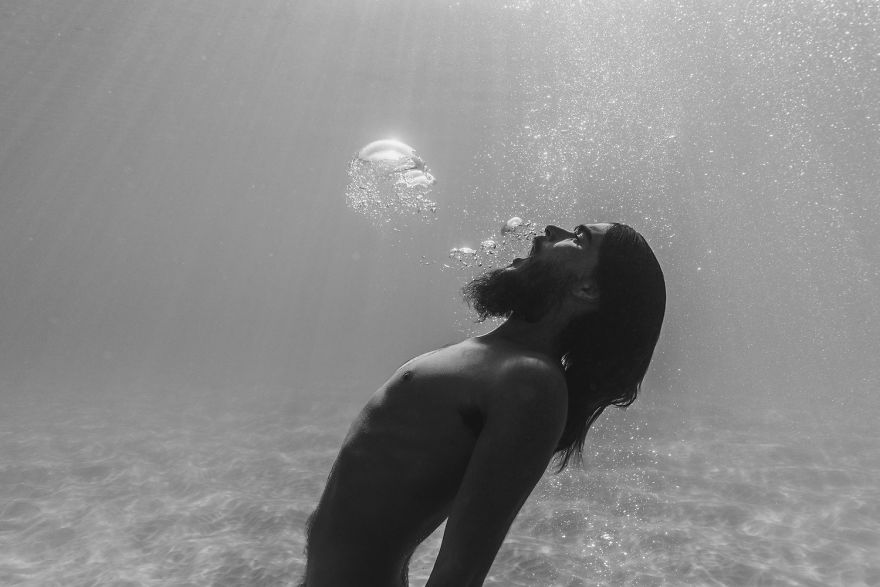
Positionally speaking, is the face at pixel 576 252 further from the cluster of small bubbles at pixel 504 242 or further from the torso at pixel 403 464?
the torso at pixel 403 464

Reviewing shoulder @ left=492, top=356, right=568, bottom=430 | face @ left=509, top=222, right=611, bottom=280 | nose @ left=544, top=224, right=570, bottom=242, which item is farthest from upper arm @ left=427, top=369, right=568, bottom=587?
nose @ left=544, top=224, right=570, bottom=242

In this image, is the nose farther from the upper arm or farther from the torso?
the upper arm

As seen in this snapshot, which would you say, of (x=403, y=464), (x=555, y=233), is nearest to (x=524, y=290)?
(x=555, y=233)

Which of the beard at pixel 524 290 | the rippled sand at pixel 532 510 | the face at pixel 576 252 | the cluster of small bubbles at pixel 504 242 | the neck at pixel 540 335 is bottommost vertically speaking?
the rippled sand at pixel 532 510

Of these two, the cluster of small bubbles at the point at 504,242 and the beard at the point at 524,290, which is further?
the cluster of small bubbles at the point at 504,242

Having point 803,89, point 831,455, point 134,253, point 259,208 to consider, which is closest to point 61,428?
point 831,455

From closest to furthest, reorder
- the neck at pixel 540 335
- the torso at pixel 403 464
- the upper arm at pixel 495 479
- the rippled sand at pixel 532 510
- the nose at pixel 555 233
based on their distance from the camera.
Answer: the upper arm at pixel 495 479 → the torso at pixel 403 464 → the neck at pixel 540 335 → the nose at pixel 555 233 → the rippled sand at pixel 532 510

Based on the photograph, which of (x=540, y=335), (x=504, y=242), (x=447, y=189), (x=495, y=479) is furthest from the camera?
(x=447, y=189)

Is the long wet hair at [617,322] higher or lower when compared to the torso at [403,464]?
higher

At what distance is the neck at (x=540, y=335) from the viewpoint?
1.30 metres

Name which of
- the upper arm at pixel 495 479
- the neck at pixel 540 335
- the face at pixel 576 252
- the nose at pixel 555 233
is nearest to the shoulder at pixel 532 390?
the upper arm at pixel 495 479

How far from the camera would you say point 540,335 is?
1.32 metres

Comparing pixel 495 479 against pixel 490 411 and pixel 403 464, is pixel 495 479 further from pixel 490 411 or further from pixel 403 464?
pixel 403 464

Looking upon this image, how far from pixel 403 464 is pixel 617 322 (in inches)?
24.4
